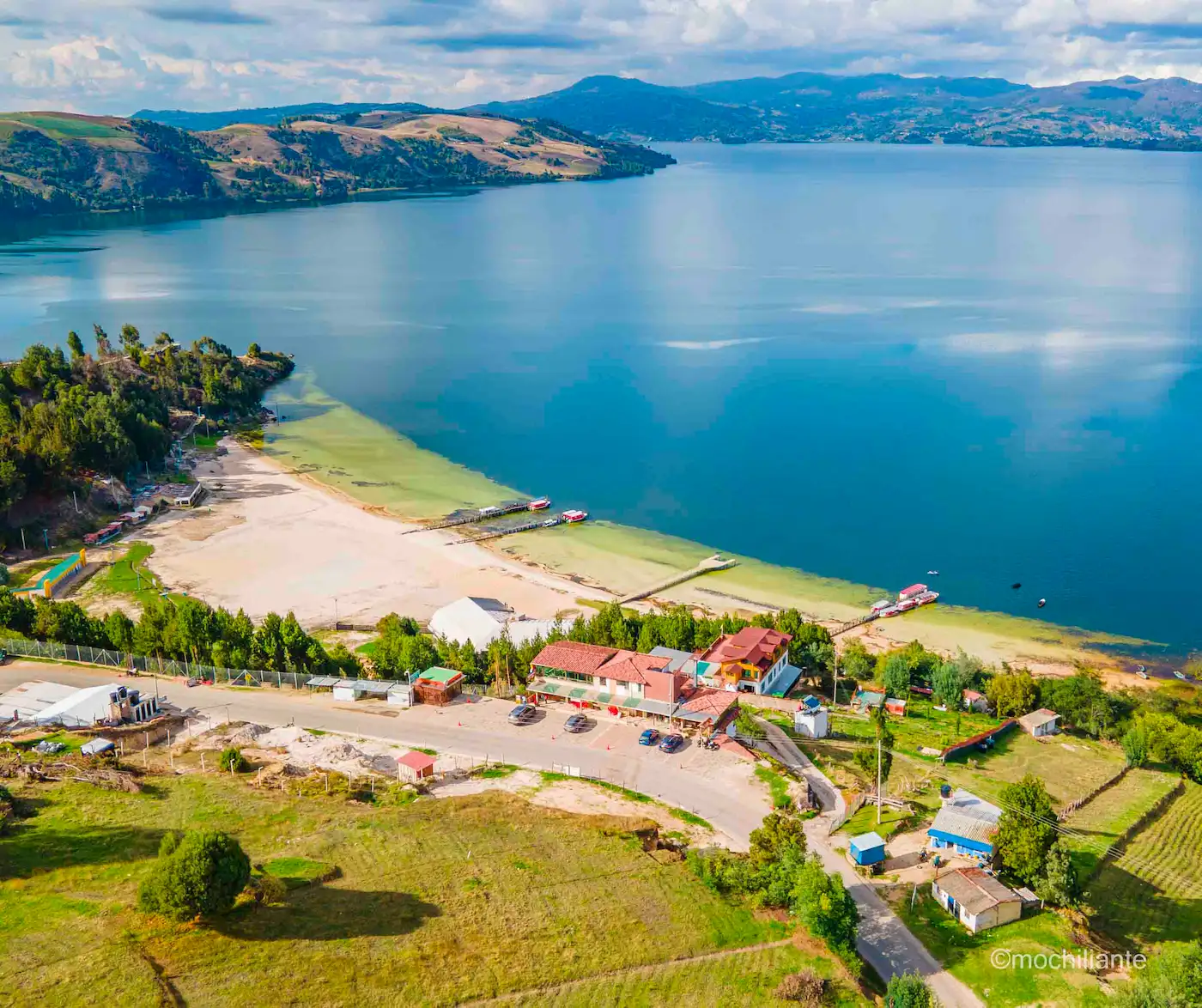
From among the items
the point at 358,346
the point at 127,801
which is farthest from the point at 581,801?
the point at 358,346

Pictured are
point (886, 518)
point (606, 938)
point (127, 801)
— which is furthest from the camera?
point (886, 518)

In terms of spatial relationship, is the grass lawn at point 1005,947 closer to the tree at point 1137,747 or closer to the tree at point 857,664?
the tree at point 1137,747

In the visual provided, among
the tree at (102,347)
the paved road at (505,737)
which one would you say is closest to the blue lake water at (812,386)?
the tree at (102,347)

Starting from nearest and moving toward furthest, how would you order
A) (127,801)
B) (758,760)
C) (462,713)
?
(127,801) < (758,760) < (462,713)

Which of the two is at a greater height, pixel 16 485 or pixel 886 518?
pixel 16 485

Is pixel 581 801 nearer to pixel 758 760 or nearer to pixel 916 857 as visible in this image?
pixel 758 760

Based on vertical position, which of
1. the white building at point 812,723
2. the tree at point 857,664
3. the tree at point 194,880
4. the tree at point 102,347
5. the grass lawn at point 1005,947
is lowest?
Result: the tree at point 857,664
